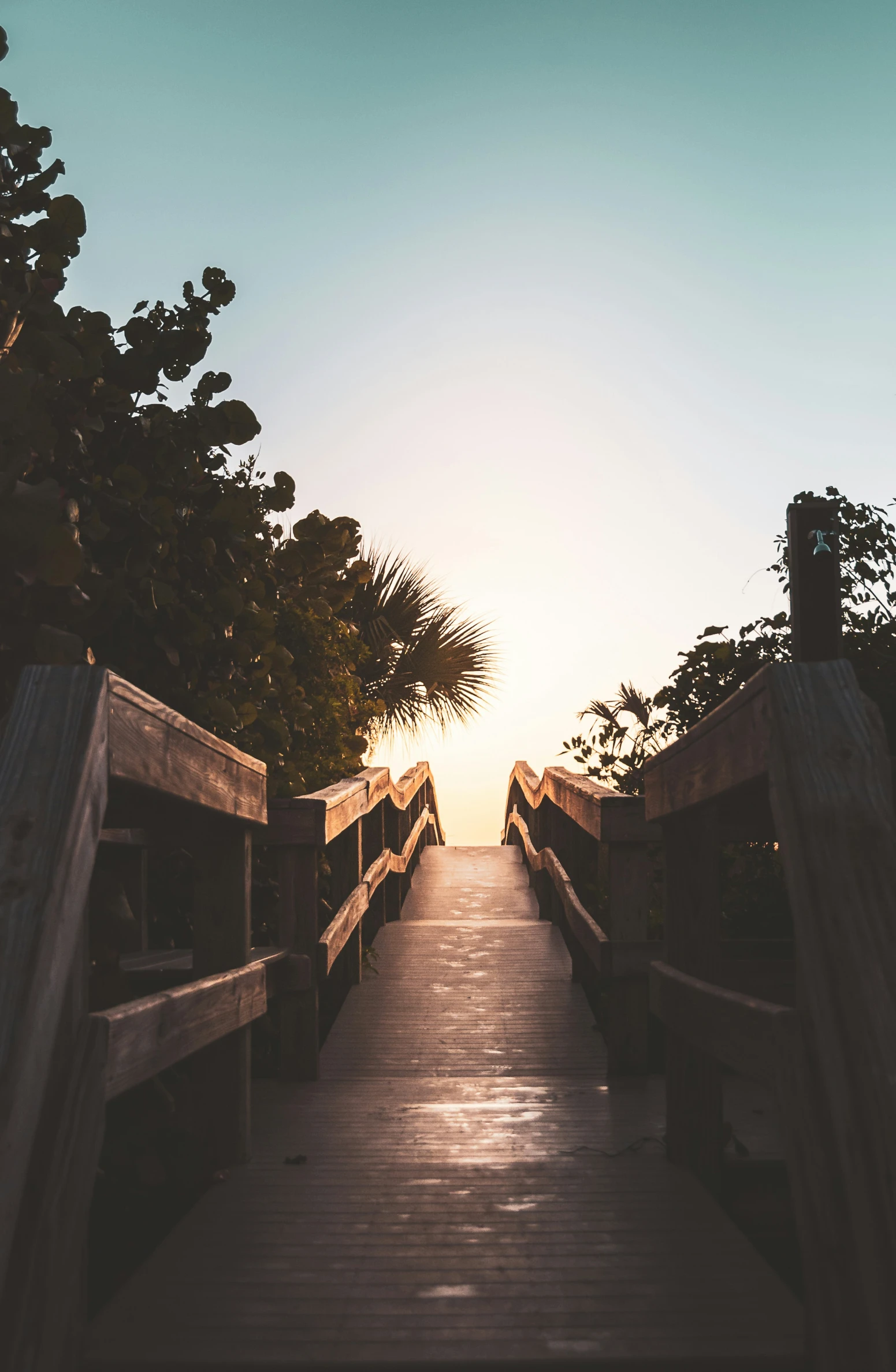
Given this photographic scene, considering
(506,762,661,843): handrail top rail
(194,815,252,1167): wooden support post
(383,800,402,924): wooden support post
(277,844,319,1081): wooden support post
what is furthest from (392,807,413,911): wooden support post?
(194,815,252,1167): wooden support post

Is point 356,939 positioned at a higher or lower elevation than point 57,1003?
lower

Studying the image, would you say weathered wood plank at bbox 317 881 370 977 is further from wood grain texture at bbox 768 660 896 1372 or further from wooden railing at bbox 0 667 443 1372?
wood grain texture at bbox 768 660 896 1372

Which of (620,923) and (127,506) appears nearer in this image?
(127,506)

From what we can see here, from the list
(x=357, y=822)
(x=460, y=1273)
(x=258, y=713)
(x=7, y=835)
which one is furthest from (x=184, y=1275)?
(x=357, y=822)

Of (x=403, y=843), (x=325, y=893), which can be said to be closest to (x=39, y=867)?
(x=325, y=893)

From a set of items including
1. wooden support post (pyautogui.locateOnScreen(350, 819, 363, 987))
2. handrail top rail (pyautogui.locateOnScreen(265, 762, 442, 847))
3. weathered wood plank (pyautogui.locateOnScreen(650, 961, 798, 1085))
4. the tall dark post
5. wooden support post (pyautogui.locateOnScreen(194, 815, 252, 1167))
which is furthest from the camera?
wooden support post (pyautogui.locateOnScreen(350, 819, 363, 987))

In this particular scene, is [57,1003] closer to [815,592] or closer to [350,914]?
[815,592]

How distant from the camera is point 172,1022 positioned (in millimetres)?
2119

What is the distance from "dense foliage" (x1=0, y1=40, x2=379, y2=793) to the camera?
2029mm

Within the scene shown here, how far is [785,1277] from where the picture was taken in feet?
8.76

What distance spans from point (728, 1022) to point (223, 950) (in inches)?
52.8

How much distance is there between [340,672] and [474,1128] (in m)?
3.42

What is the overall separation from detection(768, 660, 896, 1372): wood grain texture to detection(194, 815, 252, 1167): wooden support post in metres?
1.58

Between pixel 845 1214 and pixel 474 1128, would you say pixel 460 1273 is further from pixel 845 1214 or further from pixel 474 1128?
pixel 474 1128
